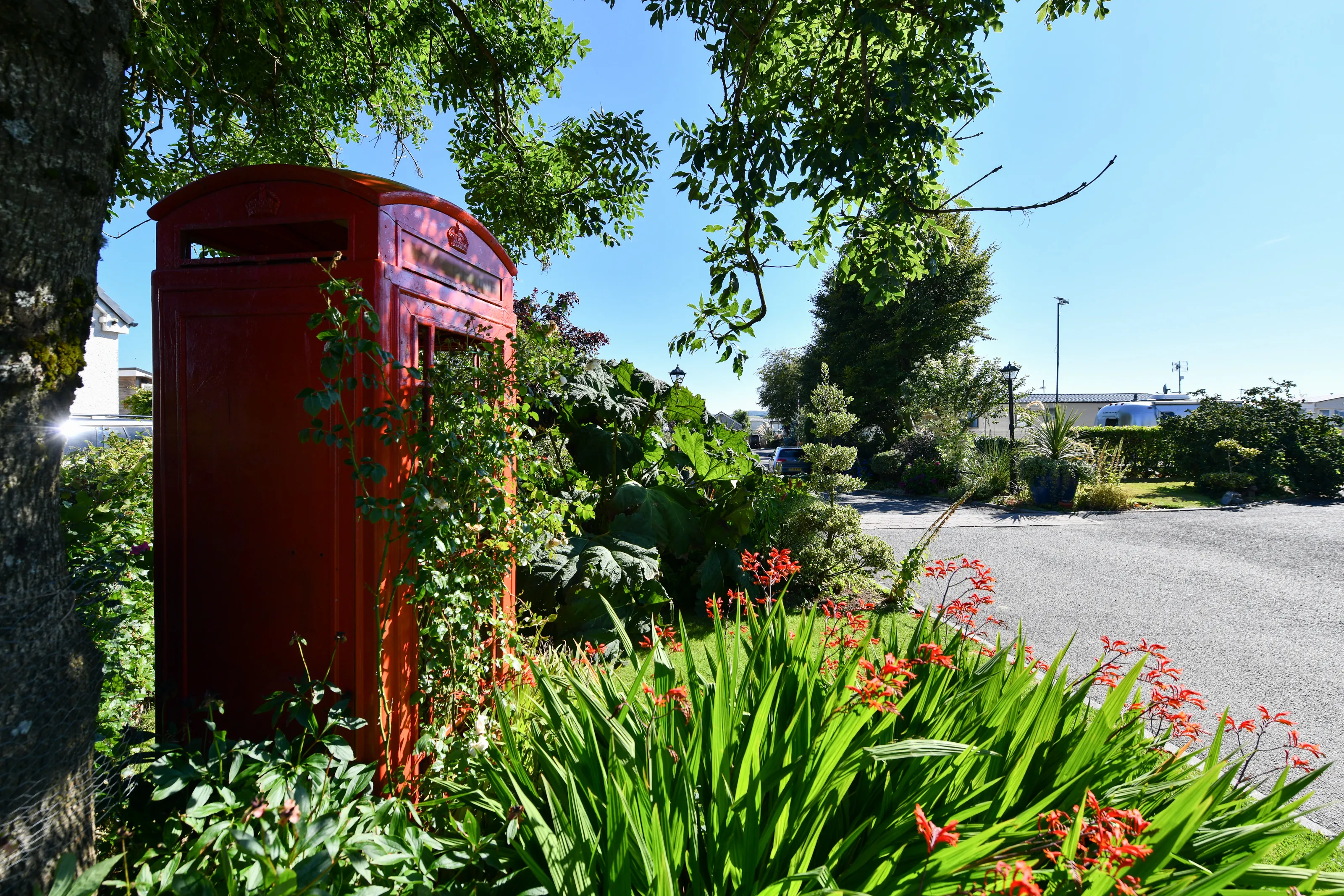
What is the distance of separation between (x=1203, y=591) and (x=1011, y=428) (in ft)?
39.8

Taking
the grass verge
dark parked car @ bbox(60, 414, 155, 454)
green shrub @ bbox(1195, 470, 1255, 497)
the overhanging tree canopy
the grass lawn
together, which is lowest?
the grass verge

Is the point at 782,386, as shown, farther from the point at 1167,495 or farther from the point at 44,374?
the point at 44,374

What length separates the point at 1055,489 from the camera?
46.1 feet

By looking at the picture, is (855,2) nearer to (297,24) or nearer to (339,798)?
(339,798)

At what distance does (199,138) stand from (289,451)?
612 centimetres

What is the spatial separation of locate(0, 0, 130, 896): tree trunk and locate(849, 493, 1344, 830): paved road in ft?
13.9

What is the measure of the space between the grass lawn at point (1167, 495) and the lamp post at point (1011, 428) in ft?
7.51

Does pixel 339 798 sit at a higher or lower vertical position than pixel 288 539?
lower

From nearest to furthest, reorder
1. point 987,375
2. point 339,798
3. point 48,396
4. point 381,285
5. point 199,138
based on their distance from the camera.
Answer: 1. point 48,396
2. point 339,798
3. point 381,285
4. point 199,138
5. point 987,375

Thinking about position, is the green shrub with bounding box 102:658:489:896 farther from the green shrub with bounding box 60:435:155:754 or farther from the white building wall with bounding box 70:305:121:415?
the white building wall with bounding box 70:305:121:415

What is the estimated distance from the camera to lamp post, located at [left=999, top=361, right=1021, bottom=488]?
15828 millimetres

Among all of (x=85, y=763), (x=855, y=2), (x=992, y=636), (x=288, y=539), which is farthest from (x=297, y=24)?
(x=992, y=636)

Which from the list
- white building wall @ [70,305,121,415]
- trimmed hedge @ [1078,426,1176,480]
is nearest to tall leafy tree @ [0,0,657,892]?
white building wall @ [70,305,121,415]

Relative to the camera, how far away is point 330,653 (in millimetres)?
2279
